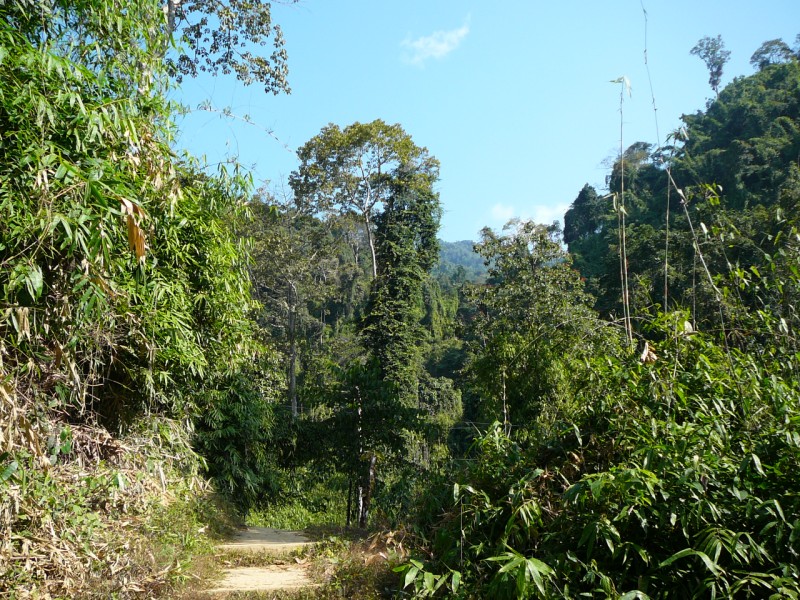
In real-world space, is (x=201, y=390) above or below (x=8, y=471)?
above

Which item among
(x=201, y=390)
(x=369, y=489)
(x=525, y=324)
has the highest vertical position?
(x=525, y=324)

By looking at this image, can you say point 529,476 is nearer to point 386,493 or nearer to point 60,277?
point 60,277

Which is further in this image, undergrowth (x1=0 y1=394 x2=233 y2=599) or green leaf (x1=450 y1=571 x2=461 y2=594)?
undergrowth (x1=0 y1=394 x2=233 y2=599)

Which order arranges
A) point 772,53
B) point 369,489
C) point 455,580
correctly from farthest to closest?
1. point 772,53
2. point 369,489
3. point 455,580

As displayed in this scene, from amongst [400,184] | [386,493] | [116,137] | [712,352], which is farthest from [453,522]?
[400,184]

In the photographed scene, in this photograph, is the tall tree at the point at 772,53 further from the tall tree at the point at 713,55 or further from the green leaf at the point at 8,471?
the green leaf at the point at 8,471

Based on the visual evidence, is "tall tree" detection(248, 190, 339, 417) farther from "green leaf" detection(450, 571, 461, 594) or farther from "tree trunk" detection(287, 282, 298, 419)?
"green leaf" detection(450, 571, 461, 594)

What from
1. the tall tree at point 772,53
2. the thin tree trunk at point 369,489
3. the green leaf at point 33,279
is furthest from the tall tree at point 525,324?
the tall tree at point 772,53

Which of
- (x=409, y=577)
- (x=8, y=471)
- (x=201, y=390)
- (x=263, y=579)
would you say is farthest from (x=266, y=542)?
(x=409, y=577)

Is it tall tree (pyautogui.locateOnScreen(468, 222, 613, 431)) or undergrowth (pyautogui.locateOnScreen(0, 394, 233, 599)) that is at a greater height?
tall tree (pyautogui.locateOnScreen(468, 222, 613, 431))

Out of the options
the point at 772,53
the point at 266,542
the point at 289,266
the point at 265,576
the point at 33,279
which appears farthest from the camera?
the point at 772,53

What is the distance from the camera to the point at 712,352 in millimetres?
3129

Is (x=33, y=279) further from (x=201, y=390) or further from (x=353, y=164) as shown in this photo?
(x=353, y=164)

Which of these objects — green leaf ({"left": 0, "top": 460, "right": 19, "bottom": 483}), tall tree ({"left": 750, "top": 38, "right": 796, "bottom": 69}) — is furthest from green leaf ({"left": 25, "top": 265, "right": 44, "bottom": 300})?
tall tree ({"left": 750, "top": 38, "right": 796, "bottom": 69})
